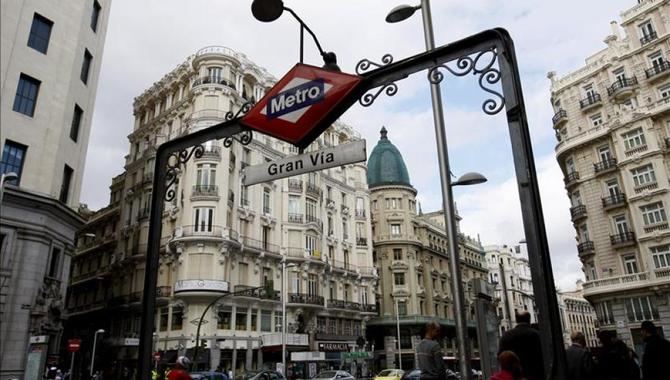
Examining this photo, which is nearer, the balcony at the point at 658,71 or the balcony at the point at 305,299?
the balcony at the point at 658,71

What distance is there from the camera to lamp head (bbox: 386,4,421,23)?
9.16 m

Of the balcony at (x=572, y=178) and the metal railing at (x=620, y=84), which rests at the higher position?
the metal railing at (x=620, y=84)

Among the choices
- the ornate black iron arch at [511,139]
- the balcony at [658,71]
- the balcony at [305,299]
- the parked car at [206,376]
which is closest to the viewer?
the ornate black iron arch at [511,139]

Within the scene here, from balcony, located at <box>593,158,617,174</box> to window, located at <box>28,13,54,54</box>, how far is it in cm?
3877

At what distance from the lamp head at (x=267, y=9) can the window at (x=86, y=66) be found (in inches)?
942

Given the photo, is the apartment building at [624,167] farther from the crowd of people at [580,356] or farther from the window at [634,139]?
the crowd of people at [580,356]

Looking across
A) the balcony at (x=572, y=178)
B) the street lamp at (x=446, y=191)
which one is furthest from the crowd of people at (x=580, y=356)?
the balcony at (x=572, y=178)

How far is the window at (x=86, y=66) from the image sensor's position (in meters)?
25.8

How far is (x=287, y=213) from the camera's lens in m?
45.1

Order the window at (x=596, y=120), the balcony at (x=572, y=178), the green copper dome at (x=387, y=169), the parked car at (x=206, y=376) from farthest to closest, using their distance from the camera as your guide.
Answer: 1. the green copper dome at (x=387, y=169)
2. the balcony at (x=572, y=178)
3. the window at (x=596, y=120)
4. the parked car at (x=206, y=376)

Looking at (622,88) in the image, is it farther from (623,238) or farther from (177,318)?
(177,318)

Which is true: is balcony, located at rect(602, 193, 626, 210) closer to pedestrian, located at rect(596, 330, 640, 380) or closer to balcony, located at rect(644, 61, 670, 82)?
balcony, located at rect(644, 61, 670, 82)

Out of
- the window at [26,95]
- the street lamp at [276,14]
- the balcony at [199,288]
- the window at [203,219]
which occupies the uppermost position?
the window at [26,95]

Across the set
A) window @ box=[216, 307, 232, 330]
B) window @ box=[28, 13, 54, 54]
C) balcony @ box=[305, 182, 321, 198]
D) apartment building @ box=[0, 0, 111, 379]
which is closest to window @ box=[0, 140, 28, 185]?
apartment building @ box=[0, 0, 111, 379]
